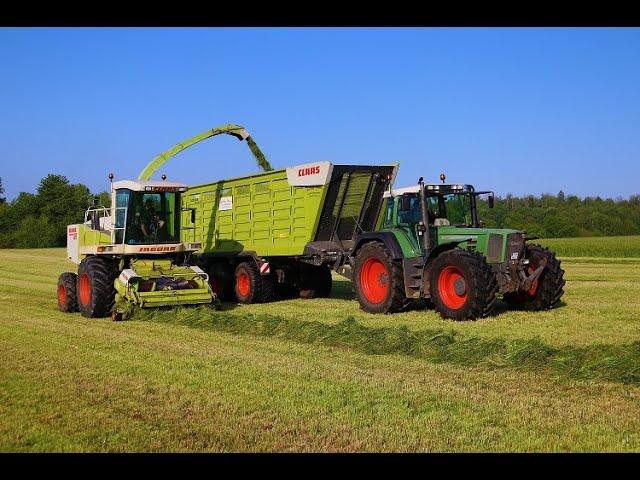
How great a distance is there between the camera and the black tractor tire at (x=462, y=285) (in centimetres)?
1098

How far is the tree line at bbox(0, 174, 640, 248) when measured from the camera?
194ft

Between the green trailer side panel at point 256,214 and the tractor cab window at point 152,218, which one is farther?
the green trailer side panel at point 256,214

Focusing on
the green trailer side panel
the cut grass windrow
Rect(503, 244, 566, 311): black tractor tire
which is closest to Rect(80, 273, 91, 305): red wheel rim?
the green trailer side panel

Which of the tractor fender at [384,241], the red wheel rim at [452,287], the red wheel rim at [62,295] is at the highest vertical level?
the tractor fender at [384,241]

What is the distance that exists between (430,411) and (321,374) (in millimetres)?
1783

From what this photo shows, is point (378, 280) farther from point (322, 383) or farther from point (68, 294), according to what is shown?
point (322, 383)

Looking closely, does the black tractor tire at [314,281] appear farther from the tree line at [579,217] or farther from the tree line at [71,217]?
the tree line at [71,217]

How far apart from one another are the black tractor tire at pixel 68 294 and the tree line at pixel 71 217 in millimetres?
45063

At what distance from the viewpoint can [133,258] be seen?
543 inches

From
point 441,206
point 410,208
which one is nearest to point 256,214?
point 410,208

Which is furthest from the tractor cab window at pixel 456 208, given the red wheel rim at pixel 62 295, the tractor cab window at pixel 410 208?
the red wheel rim at pixel 62 295

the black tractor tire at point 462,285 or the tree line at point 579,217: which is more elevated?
the tree line at point 579,217

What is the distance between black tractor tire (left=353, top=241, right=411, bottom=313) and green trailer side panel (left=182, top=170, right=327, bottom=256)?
160 centimetres
